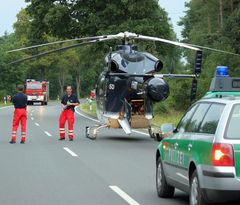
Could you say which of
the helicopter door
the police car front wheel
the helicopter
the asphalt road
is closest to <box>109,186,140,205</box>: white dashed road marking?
the asphalt road

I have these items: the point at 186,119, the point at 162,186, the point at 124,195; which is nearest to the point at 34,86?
the point at 124,195

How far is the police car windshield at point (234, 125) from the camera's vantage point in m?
7.86

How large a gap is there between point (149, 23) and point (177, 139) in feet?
105

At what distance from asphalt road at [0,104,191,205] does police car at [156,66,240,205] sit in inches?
41.5

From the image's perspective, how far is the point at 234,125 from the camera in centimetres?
793

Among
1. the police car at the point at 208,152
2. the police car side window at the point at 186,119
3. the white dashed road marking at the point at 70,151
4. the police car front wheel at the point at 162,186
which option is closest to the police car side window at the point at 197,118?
the police car at the point at 208,152

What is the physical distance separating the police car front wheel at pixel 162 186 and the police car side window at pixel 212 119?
181 cm

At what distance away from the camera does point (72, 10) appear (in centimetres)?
4234

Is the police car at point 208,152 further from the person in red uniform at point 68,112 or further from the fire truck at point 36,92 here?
the fire truck at point 36,92

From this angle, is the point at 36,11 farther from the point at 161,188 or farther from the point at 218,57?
the point at 161,188

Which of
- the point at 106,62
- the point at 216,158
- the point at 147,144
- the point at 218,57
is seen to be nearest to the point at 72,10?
the point at 218,57

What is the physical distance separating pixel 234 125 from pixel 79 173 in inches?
247

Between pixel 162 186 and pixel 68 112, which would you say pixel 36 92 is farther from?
pixel 162 186

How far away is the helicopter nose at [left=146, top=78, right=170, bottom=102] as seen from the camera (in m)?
21.1
